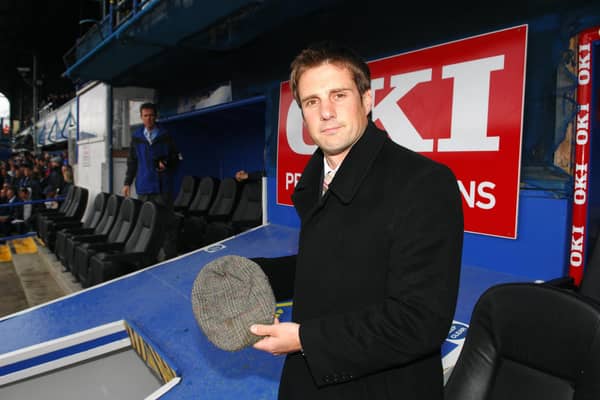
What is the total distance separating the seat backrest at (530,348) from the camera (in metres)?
0.83

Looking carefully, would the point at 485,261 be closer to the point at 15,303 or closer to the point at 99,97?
the point at 15,303

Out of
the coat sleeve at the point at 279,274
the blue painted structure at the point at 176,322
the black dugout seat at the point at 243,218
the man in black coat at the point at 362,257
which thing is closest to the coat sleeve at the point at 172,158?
the black dugout seat at the point at 243,218

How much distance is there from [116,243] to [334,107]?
342cm

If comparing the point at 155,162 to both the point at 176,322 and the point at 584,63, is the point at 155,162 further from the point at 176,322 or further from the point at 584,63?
the point at 584,63

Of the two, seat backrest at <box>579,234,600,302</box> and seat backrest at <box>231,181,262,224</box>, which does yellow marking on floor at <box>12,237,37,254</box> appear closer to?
seat backrest at <box>231,181,262,224</box>

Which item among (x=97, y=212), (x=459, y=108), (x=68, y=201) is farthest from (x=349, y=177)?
(x=68, y=201)

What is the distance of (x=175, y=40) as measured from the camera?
4102 millimetres

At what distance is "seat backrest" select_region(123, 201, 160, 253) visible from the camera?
3.33 m

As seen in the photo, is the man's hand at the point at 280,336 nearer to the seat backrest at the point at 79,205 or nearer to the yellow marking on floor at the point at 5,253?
the seat backrest at the point at 79,205

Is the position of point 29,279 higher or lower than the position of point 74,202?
lower

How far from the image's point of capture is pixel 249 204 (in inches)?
186

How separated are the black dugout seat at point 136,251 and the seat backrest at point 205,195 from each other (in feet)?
5.58

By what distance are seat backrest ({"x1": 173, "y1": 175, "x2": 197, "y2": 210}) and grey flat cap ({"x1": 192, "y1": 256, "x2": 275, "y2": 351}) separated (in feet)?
16.8

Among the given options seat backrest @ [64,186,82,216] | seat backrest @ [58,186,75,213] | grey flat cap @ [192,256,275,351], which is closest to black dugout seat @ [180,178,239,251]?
seat backrest @ [64,186,82,216]
